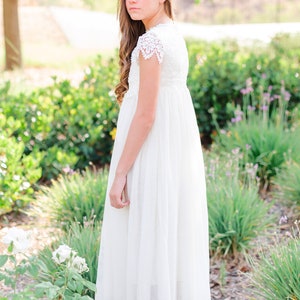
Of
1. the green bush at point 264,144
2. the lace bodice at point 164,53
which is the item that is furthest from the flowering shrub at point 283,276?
the green bush at point 264,144

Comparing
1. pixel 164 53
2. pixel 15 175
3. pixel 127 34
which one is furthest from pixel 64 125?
pixel 164 53

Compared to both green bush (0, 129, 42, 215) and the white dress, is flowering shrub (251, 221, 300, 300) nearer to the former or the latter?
the white dress

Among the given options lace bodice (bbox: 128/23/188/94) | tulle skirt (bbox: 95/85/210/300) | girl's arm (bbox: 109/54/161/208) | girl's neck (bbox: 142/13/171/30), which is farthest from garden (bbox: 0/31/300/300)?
girl's neck (bbox: 142/13/171/30)

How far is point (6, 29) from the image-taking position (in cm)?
1041

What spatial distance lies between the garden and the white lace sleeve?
870mm

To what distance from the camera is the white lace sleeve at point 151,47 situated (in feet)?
8.91

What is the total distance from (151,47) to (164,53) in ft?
0.23

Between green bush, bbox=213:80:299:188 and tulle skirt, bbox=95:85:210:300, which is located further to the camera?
green bush, bbox=213:80:299:188

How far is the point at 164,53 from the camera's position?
2.76 metres

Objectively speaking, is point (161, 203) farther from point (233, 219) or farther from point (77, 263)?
point (233, 219)

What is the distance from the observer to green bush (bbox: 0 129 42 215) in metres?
4.55

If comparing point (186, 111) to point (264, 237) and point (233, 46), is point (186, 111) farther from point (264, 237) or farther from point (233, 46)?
point (233, 46)

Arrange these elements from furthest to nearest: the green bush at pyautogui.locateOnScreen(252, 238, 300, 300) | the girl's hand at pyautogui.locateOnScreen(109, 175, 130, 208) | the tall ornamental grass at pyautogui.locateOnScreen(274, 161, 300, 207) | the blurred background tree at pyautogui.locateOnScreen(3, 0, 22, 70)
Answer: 1. the blurred background tree at pyautogui.locateOnScreen(3, 0, 22, 70)
2. the tall ornamental grass at pyautogui.locateOnScreen(274, 161, 300, 207)
3. the green bush at pyautogui.locateOnScreen(252, 238, 300, 300)
4. the girl's hand at pyautogui.locateOnScreen(109, 175, 130, 208)

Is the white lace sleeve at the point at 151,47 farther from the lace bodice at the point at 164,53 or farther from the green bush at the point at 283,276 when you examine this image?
the green bush at the point at 283,276
